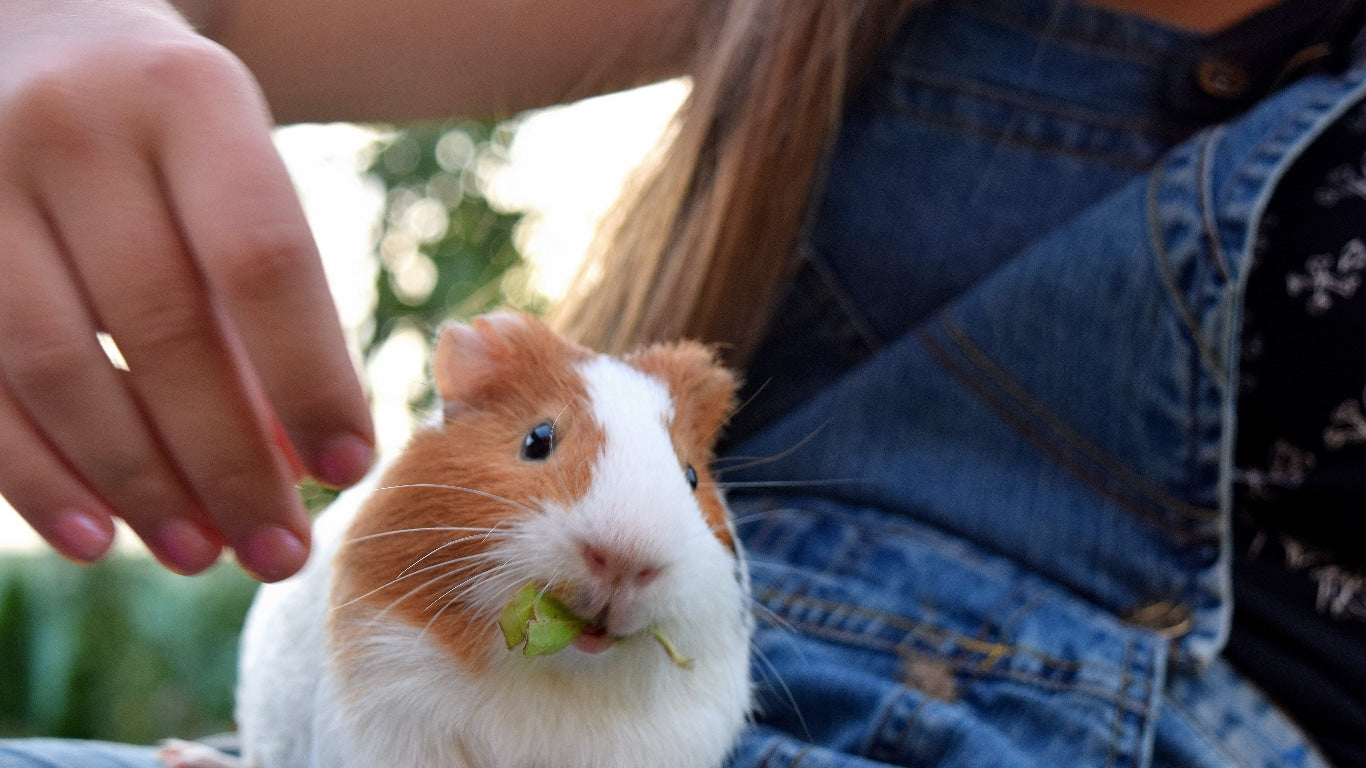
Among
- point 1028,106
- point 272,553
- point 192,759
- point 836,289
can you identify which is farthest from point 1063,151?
point 192,759

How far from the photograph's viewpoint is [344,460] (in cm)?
55

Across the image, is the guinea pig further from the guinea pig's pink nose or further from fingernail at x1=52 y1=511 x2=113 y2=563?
fingernail at x1=52 y1=511 x2=113 y2=563

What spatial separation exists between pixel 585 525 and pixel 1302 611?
1.03 meters

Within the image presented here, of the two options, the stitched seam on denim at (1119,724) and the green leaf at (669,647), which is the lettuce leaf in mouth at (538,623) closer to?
the green leaf at (669,647)

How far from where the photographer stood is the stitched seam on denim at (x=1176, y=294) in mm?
1112

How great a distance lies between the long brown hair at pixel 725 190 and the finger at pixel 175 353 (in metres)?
0.62

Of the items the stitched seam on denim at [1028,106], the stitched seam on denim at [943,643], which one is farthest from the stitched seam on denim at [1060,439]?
the stitched seam on denim at [1028,106]

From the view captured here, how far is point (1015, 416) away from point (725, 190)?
0.48 metres

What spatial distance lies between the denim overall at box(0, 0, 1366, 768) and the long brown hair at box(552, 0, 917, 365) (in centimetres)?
13

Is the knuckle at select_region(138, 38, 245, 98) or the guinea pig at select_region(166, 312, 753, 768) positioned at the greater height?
the knuckle at select_region(138, 38, 245, 98)

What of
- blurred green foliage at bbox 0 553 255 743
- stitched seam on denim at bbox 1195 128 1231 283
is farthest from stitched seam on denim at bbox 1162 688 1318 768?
blurred green foliage at bbox 0 553 255 743

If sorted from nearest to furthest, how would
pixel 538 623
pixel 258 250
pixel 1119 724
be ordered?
1. pixel 258 250
2. pixel 538 623
3. pixel 1119 724

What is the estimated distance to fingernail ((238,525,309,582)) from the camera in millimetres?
554

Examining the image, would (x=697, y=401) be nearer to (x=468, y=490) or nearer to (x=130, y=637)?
(x=468, y=490)
